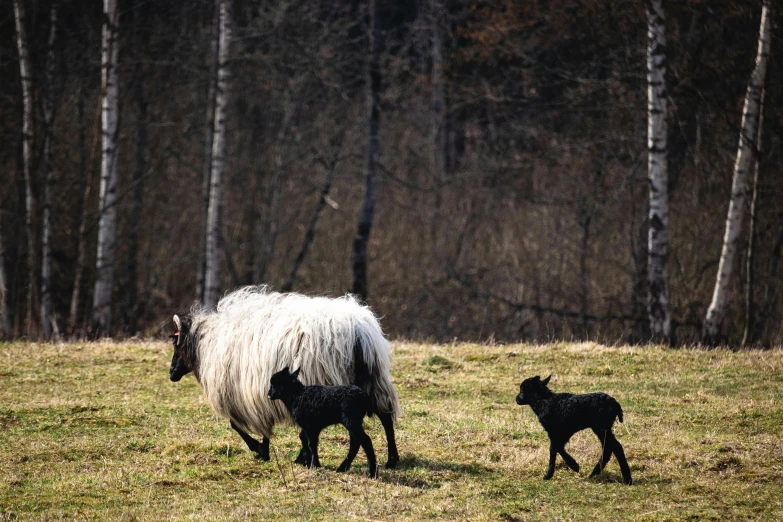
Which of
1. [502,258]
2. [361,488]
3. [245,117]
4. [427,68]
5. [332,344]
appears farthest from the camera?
[427,68]

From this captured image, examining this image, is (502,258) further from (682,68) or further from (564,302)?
(682,68)

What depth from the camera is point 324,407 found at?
7914mm

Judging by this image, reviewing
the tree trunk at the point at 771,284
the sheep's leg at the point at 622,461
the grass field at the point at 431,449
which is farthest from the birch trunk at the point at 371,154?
the sheep's leg at the point at 622,461

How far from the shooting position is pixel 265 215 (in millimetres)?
25547

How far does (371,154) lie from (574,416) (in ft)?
49.7

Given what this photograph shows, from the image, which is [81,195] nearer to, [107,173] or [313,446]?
[107,173]

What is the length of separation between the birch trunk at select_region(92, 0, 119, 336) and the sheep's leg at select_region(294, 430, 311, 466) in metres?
10.7

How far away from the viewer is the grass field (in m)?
7.39

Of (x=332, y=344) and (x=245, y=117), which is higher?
(x=245, y=117)

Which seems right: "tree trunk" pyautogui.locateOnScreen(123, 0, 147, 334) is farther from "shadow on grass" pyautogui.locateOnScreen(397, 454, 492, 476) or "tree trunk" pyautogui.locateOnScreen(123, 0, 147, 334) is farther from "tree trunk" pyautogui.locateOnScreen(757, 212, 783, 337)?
"shadow on grass" pyautogui.locateOnScreen(397, 454, 492, 476)

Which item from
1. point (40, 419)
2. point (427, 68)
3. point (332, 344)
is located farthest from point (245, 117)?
point (332, 344)

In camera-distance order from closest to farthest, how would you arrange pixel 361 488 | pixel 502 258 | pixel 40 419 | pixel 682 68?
pixel 361 488 < pixel 40 419 < pixel 682 68 < pixel 502 258

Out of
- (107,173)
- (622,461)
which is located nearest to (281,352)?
(622,461)

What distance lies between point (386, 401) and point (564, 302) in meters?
15.4
